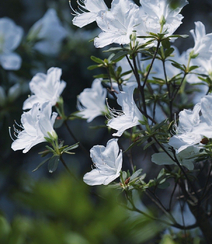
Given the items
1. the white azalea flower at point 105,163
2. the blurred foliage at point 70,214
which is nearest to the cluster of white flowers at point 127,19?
the white azalea flower at point 105,163

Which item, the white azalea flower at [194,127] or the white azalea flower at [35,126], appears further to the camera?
the white azalea flower at [35,126]

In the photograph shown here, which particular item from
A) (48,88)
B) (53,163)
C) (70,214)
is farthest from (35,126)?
(70,214)

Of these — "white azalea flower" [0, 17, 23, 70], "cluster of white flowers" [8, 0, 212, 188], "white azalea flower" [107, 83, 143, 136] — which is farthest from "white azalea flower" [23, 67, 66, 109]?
"white azalea flower" [0, 17, 23, 70]

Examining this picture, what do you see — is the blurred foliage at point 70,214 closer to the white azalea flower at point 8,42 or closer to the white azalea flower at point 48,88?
the white azalea flower at point 48,88

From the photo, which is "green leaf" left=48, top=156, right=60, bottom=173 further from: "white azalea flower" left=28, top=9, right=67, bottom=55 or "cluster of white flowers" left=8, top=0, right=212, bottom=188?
"white azalea flower" left=28, top=9, right=67, bottom=55

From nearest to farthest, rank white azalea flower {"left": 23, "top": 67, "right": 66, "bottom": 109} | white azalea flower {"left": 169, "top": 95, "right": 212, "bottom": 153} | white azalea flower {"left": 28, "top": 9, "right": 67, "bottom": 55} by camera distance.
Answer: white azalea flower {"left": 169, "top": 95, "right": 212, "bottom": 153} < white azalea flower {"left": 23, "top": 67, "right": 66, "bottom": 109} < white azalea flower {"left": 28, "top": 9, "right": 67, "bottom": 55}

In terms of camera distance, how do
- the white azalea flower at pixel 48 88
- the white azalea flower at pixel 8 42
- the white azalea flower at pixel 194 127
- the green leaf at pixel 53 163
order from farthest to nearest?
the white azalea flower at pixel 8 42 → the white azalea flower at pixel 48 88 → the green leaf at pixel 53 163 → the white azalea flower at pixel 194 127
